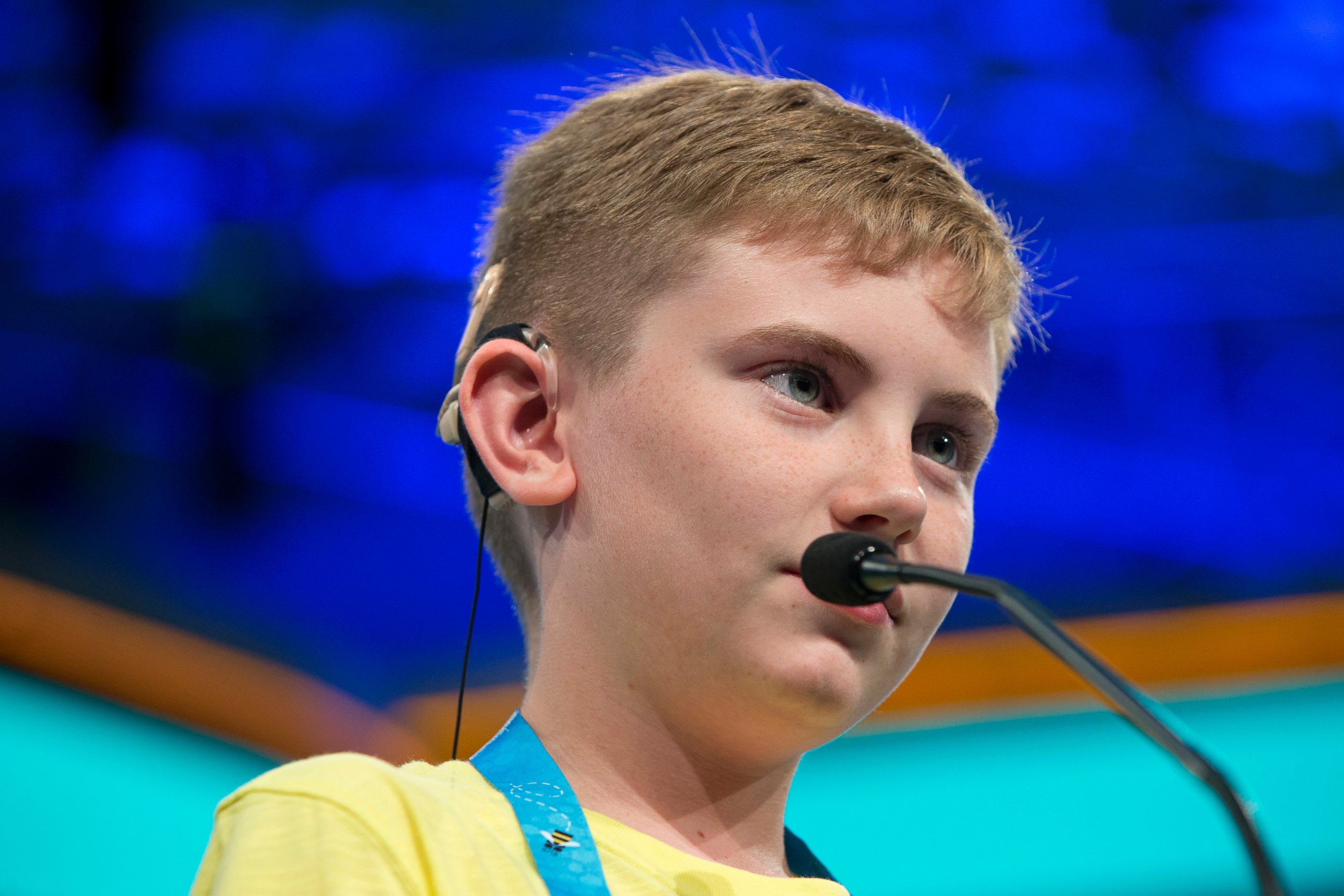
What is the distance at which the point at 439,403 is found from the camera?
82.2 inches

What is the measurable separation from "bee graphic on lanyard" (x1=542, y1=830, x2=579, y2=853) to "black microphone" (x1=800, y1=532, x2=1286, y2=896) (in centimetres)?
21

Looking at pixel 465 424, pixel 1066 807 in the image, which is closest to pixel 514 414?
pixel 465 424

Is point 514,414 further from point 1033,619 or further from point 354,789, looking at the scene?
point 1033,619

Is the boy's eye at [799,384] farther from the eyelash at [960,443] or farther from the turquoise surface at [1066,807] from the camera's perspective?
the turquoise surface at [1066,807]

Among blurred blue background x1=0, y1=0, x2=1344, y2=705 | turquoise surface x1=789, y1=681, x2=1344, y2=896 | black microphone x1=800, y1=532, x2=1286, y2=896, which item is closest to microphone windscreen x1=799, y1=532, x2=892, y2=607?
black microphone x1=800, y1=532, x2=1286, y2=896

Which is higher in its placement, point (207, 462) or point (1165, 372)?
point (1165, 372)

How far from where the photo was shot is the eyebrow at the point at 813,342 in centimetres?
84

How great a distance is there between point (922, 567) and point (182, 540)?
1537 millimetres

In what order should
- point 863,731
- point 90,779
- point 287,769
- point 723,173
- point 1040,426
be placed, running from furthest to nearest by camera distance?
point 1040,426 < point 863,731 < point 90,779 < point 723,173 < point 287,769

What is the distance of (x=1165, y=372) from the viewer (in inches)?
92.7

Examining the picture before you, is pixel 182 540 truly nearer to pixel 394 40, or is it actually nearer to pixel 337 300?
pixel 337 300

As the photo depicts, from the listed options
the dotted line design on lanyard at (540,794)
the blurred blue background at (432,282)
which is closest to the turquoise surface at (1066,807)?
the blurred blue background at (432,282)

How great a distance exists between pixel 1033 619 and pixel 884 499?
0.17m

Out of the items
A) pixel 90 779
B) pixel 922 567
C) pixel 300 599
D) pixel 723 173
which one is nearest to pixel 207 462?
pixel 300 599
